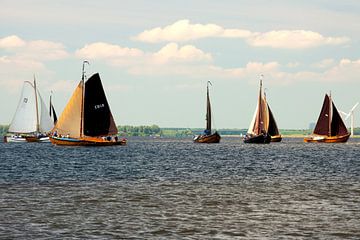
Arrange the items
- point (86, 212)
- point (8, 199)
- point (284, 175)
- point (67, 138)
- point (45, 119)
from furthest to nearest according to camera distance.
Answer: point (45, 119) → point (67, 138) → point (284, 175) → point (8, 199) → point (86, 212)

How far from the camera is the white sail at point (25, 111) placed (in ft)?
581

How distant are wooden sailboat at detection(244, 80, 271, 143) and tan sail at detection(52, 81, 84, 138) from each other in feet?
199

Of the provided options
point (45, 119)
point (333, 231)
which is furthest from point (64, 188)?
point (45, 119)

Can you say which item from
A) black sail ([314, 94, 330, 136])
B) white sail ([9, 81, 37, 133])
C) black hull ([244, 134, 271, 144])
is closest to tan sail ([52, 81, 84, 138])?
white sail ([9, 81, 37, 133])

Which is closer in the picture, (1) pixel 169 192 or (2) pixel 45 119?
(1) pixel 169 192

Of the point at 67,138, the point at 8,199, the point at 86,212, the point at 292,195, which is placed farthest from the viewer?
the point at 67,138

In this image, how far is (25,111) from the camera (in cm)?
17738

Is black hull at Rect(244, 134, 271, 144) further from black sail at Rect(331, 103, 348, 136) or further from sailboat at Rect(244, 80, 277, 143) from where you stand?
black sail at Rect(331, 103, 348, 136)

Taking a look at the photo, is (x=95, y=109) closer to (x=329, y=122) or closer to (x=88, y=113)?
(x=88, y=113)

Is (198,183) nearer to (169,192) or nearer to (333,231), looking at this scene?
(169,192)

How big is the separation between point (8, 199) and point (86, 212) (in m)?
8.12

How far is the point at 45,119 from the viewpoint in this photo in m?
183

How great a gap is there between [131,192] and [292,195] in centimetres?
1137

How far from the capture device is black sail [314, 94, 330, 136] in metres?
178
